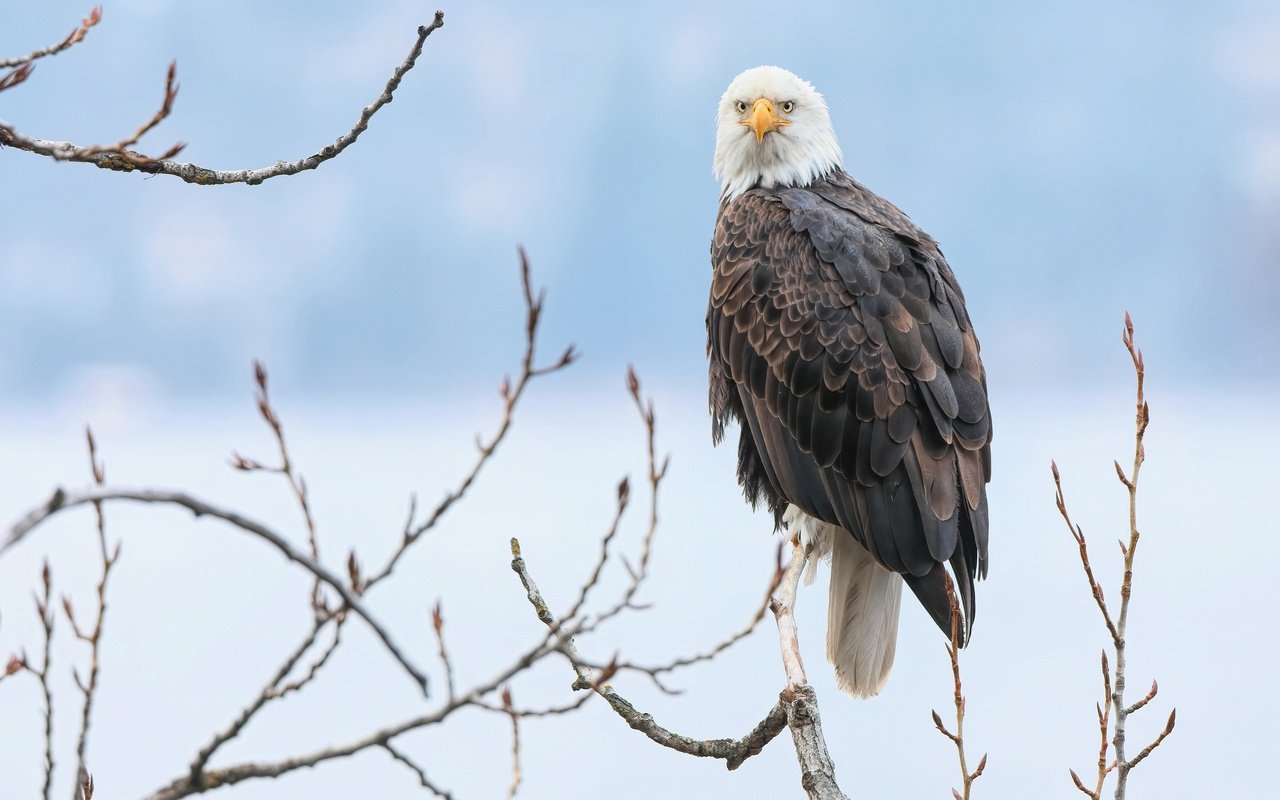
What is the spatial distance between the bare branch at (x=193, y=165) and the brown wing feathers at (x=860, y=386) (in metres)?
2.58

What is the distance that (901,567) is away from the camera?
5.29 meters

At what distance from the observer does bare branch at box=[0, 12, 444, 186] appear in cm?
315

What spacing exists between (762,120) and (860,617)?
258 cm

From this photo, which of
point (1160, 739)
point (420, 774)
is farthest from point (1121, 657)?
point (420, 774)

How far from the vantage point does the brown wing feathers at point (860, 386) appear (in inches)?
211

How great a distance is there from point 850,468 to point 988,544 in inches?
28.2

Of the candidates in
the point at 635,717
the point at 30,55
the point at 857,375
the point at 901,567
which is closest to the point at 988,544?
the point at 901,567

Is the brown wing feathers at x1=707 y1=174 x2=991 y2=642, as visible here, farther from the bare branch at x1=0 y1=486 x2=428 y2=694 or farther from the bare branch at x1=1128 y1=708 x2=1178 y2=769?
the bare branch at x1=0 y1=486 x2=428 y2=694

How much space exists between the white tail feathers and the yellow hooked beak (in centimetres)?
212

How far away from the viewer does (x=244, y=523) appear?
2.03 metres

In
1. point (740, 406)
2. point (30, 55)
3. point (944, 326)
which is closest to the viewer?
point (30, 55)

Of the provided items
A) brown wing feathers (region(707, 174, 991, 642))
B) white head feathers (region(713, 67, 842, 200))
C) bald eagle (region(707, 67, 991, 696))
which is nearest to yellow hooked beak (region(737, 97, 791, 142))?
white head feathers (region(713, 67, 842, 200))

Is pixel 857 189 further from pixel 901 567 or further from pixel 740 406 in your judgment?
pixel 901 567

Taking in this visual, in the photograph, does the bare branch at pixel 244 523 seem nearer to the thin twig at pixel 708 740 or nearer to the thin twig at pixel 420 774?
the thin twig at pixel 420 774
